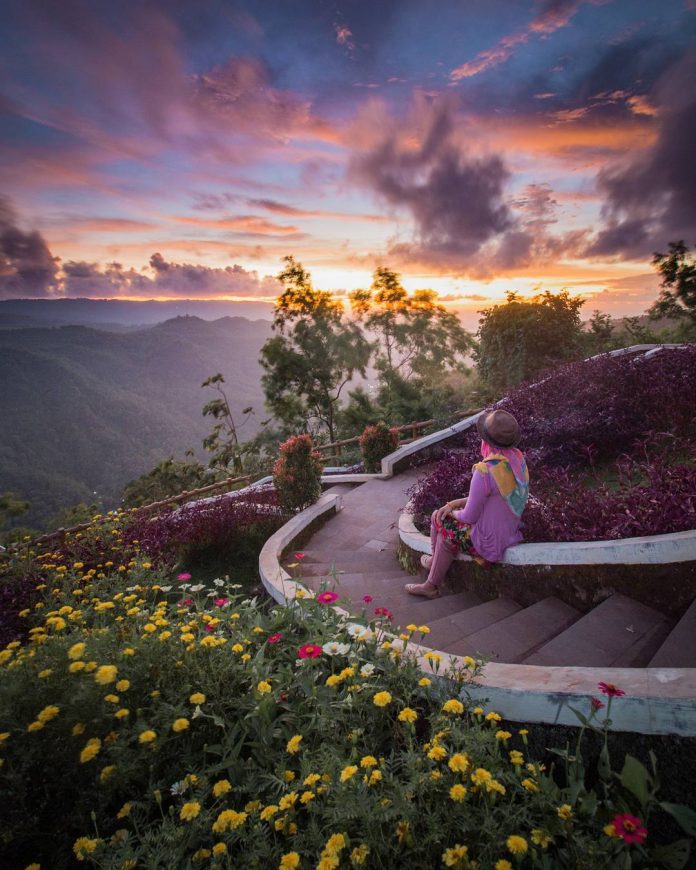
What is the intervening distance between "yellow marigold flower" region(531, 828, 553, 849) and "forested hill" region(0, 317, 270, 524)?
64.2m

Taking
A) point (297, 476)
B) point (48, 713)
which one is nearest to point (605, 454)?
point (297, 476)

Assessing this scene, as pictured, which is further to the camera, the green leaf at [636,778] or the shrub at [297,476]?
the shrub at [297,476]

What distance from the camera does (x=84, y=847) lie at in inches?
61.7

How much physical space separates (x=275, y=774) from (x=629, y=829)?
1.46 metres

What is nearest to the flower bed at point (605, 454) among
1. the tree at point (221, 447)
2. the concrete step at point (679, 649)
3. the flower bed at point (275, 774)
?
the concrete step at point (679, 649)

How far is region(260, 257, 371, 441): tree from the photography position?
28.7 m

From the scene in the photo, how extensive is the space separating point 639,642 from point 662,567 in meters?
0.62

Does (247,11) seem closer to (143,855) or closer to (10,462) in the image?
(143,855)

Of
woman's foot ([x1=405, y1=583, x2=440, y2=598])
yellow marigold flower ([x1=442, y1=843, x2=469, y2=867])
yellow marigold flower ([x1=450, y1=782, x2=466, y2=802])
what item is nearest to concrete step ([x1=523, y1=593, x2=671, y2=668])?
yellow marigold flower ([x1=450, y1=782, x2=466, y2=802])

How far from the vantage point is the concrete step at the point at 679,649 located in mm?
2379

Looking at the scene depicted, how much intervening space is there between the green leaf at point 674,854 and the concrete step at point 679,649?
0.93 meters

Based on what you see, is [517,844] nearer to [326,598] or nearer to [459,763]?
[459,763]

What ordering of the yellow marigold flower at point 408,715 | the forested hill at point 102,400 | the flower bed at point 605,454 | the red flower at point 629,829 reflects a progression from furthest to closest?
the forested hill at point 102,400
the flower bed at point 605,454
the yellow marigold flower at point 408,715
the red flower at point 629,829

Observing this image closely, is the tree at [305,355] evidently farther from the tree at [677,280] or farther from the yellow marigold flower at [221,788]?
the yellow marigold flower at [221,788]
